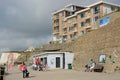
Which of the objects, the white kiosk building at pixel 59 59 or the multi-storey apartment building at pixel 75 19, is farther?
the multi-storey apartment building at pixel 75 19

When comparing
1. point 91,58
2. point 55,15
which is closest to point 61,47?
point 91,58

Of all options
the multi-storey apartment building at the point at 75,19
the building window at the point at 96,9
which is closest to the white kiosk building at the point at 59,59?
the multi-storey apartment building at the point at 75,19

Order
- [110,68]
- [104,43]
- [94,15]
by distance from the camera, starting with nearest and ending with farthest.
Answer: [110,68] < [104,43] < [94,15]

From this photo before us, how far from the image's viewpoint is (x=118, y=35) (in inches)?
1384

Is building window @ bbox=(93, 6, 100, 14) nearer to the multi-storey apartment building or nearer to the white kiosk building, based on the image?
the multi-storey apartment building

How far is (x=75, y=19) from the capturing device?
9775cm

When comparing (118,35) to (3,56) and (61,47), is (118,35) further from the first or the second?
(3,56)

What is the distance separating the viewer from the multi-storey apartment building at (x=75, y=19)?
3289 inches

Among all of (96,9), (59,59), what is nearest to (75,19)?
(96,9)

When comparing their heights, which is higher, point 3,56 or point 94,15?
point 94,15

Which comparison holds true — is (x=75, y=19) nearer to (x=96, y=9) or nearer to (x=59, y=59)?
(x=96, y=9)

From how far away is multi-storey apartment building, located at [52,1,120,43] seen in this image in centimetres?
8354

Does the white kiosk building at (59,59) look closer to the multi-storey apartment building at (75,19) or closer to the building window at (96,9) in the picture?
the multi-storey apartment building at (75,19)

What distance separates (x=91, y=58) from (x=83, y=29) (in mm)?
50107
